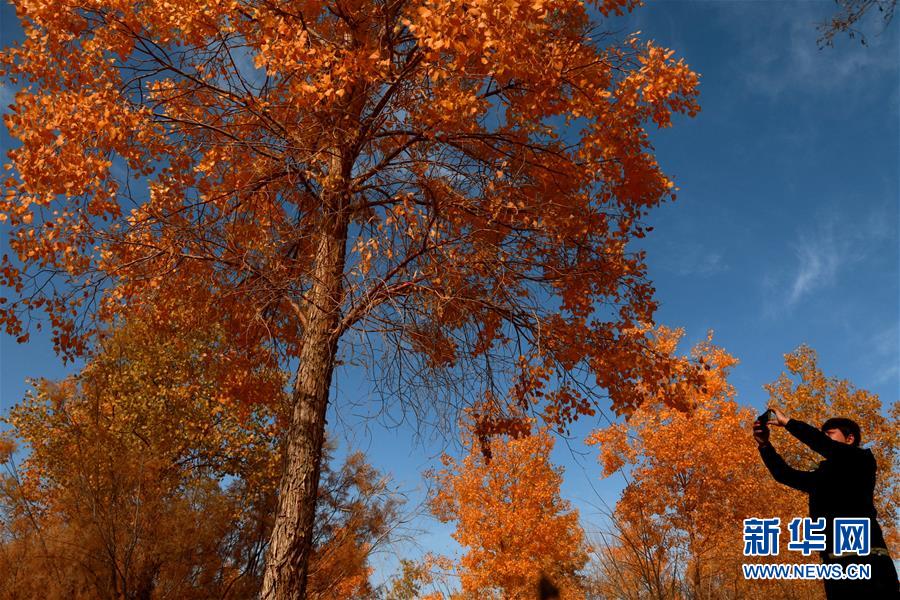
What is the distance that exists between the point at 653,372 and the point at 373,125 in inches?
151

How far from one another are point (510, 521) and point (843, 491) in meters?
16.0

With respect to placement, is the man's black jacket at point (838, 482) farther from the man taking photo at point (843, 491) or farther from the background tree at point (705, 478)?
the background tree at point (705, 478)

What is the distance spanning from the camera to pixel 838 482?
9.84ft

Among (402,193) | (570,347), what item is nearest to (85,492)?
(402,193)

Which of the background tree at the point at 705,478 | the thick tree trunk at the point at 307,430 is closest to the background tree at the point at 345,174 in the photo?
the thick tree trunk at the point at 307,430

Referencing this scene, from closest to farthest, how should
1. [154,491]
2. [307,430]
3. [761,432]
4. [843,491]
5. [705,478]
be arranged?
[843,491]
[761,432]
[307,430]
[154,491]
[705,478]

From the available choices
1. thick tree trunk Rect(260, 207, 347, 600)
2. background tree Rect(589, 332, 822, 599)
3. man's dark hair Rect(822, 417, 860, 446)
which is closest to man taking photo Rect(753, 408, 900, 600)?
man's dark hair Rect(822, 417, 860, 446)

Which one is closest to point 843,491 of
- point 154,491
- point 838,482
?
point 838,482

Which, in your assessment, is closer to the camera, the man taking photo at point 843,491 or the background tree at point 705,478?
the man taking photo at point 843,491

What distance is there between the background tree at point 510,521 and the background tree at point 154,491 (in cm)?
391

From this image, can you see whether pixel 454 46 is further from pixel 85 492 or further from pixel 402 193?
pixel 85 492

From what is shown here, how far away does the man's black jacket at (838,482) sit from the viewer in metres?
2.95

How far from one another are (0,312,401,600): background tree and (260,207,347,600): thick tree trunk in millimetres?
867

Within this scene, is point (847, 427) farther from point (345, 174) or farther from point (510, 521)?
point (510, 521)
